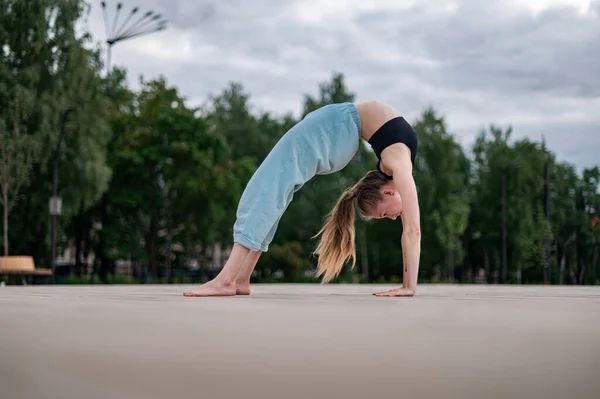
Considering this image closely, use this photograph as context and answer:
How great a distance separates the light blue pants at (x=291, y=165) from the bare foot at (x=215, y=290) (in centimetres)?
28

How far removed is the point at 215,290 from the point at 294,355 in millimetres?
2472

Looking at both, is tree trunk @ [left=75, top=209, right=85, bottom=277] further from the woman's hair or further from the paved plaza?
the paved plaza

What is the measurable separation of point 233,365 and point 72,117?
1012 inches

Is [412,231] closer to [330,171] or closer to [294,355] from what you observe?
[330,171]

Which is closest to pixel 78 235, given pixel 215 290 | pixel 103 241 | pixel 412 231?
pixel 103 241

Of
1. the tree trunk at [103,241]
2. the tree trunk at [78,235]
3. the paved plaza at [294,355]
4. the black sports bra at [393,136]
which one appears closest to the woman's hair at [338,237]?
the black sports bra at [393,136]

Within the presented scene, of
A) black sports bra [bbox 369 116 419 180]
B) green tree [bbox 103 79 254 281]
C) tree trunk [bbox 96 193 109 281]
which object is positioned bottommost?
tree trunk [bbox 96 193 109 281]

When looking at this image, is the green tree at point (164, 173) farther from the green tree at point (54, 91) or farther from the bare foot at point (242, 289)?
the bare foot at point (242, 289)

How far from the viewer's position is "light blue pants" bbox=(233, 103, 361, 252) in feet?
13.7

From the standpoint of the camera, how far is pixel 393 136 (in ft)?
14.2

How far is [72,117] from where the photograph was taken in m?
25.8

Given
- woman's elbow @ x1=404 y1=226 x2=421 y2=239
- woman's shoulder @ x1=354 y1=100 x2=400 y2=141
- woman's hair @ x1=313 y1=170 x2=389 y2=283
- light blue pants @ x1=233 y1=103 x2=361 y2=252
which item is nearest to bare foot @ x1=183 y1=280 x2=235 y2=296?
light blue pants @ x1=233 y1=103 x2=361 y2=252

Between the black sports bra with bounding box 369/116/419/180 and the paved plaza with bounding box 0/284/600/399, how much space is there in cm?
177

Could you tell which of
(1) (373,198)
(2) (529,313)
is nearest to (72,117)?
(1) (373,198)
